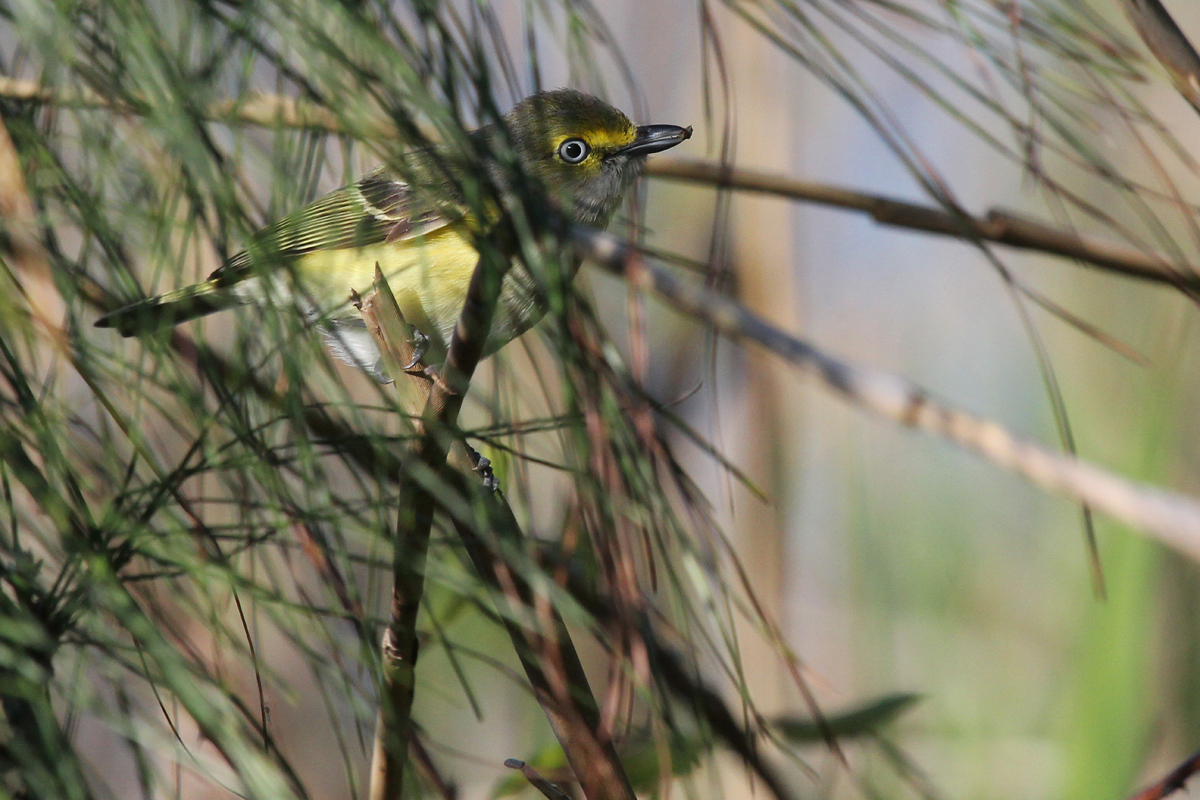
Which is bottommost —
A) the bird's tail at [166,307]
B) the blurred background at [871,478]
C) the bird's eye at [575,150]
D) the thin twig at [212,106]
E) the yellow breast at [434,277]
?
the blurred background at [871,478]

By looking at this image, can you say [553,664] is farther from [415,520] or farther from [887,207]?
[887,207]

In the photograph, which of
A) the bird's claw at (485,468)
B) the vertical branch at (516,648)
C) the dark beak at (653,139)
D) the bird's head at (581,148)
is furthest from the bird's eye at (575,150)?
the vertical branch at (516,648)

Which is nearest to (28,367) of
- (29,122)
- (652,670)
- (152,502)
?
(29,122)

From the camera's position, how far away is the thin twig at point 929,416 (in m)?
0.52

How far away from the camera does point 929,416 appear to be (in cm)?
64

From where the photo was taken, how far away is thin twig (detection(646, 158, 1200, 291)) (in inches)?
44.7

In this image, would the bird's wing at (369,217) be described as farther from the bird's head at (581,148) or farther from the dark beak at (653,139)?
the dark beak at (653,139)

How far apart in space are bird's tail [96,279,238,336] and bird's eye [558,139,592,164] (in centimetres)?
83

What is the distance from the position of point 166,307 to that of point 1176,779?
3.39 feet

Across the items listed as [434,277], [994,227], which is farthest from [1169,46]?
[434,277]

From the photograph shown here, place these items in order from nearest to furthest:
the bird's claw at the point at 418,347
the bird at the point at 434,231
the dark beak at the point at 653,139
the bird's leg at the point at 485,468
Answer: the bird's claw at the point at 418,347 → the bird's leg at the point at 485,468 → the bird at the point at 434,231 → the dark beak at the point at 653,139

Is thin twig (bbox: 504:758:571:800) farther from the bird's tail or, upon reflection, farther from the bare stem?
the bird's tail

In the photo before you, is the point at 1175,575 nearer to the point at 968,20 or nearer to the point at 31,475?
the point at 968,20

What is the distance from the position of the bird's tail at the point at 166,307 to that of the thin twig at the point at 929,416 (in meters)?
0.39
